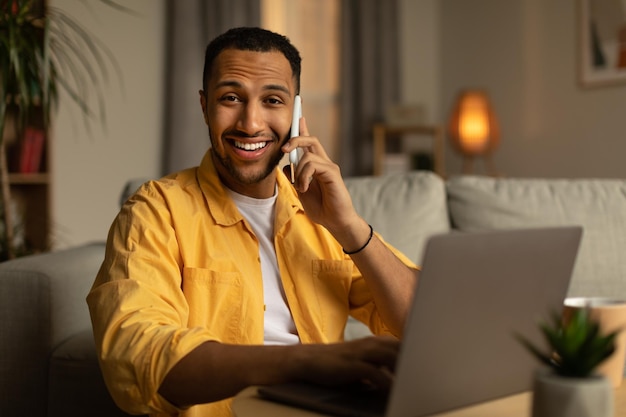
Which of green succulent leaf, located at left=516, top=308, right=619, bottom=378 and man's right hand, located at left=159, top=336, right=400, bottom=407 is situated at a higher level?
green succulent leaf, located at left=516, top=308, right=619, bottom=378

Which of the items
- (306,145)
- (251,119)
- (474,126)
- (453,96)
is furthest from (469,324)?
(453,96)

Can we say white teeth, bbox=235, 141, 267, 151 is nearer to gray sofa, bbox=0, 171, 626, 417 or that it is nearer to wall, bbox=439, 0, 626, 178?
gray sofa, bbox=0, 171, 626, 417

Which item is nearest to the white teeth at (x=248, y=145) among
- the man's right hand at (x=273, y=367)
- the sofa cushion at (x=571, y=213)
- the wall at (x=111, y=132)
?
the man's right hand at (x=273, y=367)

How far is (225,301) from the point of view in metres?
1.37

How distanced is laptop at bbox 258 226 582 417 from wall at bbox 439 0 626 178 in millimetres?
3800

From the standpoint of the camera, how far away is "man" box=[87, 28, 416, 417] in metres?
1.17

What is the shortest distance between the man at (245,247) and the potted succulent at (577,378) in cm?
52

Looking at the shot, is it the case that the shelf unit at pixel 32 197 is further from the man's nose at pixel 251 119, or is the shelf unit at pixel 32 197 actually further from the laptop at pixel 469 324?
the laptop at pixel 469 324

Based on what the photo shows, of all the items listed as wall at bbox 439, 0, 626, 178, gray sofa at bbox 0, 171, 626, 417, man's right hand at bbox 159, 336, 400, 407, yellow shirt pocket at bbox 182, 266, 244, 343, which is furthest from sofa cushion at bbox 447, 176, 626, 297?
wall at bbox 439, 0, 626, 178

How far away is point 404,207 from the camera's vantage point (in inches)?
91.4

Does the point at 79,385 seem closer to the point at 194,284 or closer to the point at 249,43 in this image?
the point at 194,284

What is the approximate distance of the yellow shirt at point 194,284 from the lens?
103 cm

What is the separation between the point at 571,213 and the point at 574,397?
67.0 inches

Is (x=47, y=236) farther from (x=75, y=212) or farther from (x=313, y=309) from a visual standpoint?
(x=313, y=309)
